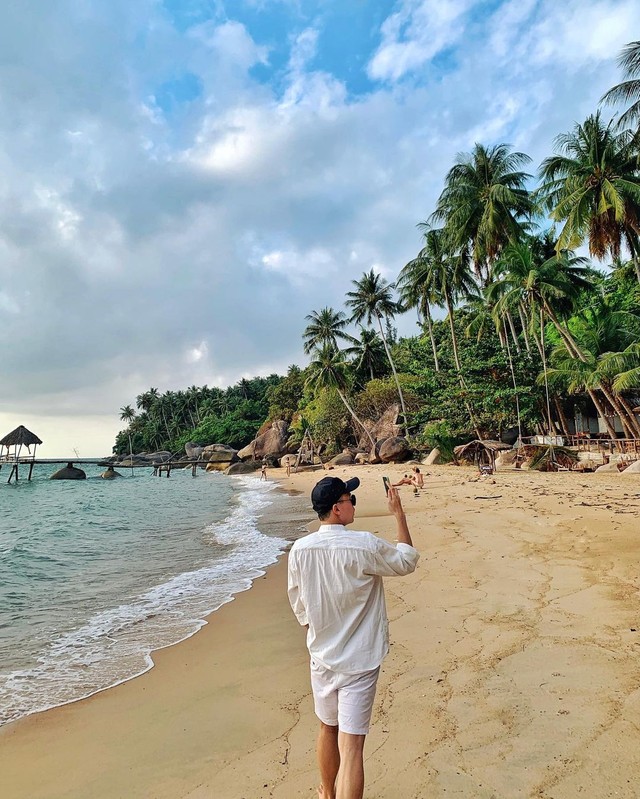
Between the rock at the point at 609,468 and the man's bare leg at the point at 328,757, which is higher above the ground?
the rock at the point at 609,468

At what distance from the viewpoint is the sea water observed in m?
5.02

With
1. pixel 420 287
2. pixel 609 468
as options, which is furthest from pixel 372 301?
pixel 609 468

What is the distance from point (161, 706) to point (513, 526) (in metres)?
6.99

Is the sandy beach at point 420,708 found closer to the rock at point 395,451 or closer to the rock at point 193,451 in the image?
the rock at point 395,451

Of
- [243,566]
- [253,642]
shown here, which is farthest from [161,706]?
[243,566]

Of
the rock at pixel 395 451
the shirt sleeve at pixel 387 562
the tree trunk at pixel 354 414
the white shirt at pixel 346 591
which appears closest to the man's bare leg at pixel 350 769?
the white shirt at pixel 346 591

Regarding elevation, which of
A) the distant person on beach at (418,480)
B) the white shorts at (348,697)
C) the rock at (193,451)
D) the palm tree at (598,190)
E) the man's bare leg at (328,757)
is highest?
the palm tree at (598,190)

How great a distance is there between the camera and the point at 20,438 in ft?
165

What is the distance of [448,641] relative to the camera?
4.47m

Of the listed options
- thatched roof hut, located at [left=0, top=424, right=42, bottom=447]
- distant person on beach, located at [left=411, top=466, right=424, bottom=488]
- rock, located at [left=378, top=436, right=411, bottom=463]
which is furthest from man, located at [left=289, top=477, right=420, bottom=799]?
thatched roof hut, located at [left=0, top=424, right=42, bottom=447]

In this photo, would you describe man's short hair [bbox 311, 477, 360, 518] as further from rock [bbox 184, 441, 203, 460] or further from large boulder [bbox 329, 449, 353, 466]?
rock [bbox 184, 441, 203, 460]

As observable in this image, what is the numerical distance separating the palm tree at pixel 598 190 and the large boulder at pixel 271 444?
37.2 meters

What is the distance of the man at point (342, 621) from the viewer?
2.19 meters

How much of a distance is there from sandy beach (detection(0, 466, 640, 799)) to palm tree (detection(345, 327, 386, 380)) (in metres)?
41.2
